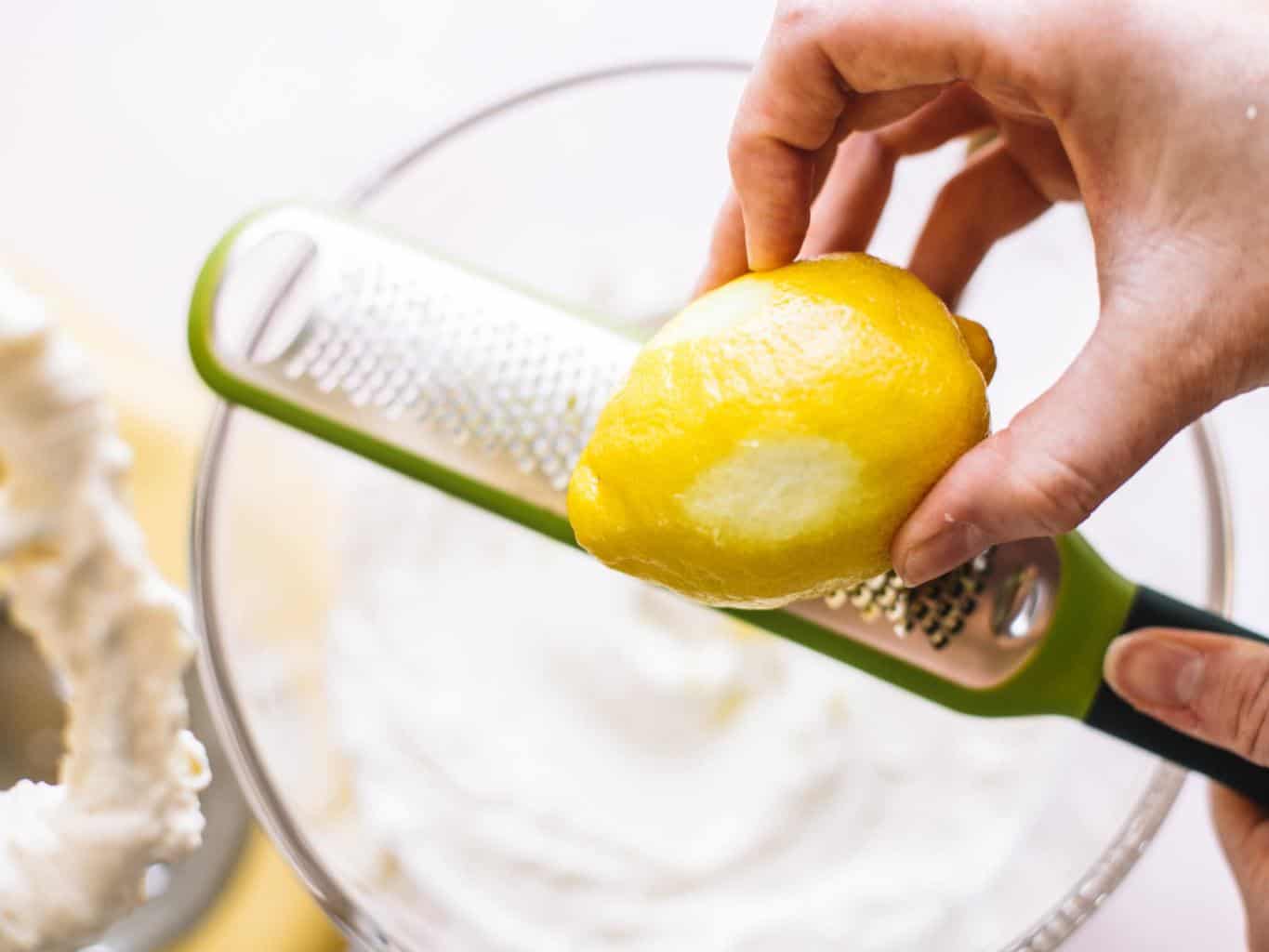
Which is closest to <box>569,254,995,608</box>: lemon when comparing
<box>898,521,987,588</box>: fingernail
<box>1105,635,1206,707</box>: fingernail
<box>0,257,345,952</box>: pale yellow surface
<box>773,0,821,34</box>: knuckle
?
<box>898,521,987,588</box>: fingernail

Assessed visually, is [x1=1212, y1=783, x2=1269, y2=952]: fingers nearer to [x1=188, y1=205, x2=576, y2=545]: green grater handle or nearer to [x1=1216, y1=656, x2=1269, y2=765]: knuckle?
[x1=1216, y1=656, x2=1269, y2=765]: knuckle

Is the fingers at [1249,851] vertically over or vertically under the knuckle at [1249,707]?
under

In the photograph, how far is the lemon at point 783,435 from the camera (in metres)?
A: 0.59

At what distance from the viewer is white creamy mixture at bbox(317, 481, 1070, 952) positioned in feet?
3.75

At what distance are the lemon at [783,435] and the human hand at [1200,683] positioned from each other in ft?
0.87

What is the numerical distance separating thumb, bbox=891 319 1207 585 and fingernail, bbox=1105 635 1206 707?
0.74ft

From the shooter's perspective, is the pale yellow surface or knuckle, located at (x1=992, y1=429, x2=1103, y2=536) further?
the pale yellow surface

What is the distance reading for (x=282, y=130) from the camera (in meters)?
1.28

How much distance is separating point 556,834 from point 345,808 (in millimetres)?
216

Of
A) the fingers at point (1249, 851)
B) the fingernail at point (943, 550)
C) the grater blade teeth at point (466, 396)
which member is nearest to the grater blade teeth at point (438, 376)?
the grater blade teeth at point (466, 396)

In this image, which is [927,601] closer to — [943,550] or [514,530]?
[943,550]

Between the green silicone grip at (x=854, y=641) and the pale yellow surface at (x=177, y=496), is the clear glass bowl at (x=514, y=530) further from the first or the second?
the green silicone grip at (x=854, y=641)

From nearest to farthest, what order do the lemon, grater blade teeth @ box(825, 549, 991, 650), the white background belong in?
the lemon → grater blade teeth @ box(825, 549, 991, 650) → the white background

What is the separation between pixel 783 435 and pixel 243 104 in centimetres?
96
